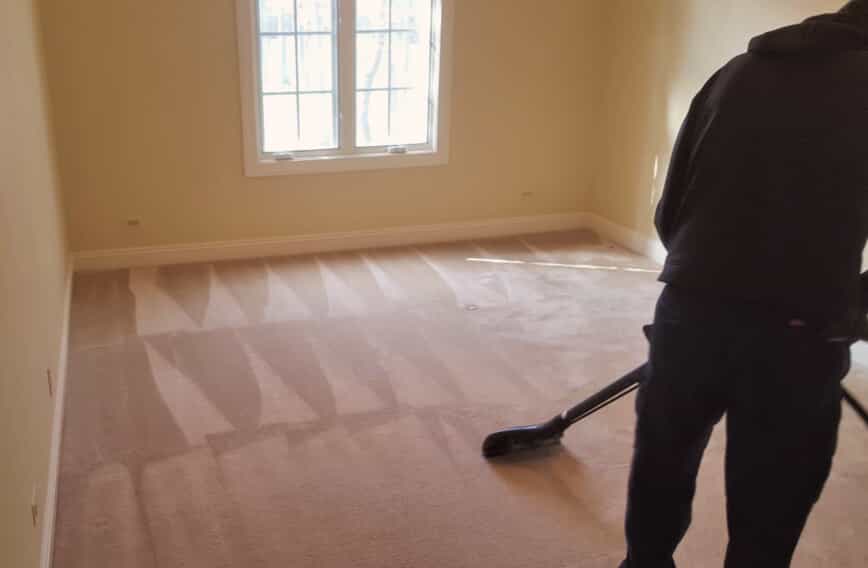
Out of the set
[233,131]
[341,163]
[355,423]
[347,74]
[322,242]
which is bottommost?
[355,423]

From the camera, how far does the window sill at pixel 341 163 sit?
4.59m

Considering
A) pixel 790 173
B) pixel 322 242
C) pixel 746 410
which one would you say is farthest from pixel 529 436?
pixel 322 242

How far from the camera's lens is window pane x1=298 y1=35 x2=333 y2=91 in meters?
4.51

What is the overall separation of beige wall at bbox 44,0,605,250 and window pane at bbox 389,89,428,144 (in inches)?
7.1

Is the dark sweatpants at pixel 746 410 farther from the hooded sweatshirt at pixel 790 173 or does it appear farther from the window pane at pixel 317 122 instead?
the window pane at pixel 317 122

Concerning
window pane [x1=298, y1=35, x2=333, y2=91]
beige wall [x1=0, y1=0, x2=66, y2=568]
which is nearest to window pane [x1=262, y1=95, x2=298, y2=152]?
window pane [x1=298, y1=35, x2=333, y2=91]

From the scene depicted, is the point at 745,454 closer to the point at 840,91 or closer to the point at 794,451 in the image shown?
the point at 794,451

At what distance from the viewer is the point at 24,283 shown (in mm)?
2475

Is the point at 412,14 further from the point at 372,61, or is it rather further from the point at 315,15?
the point at 315,15

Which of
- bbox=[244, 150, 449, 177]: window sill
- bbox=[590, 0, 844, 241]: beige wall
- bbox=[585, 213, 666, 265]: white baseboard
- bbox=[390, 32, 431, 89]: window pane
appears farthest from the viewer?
bbox=[585, 213, 666, 265]: white baseboard

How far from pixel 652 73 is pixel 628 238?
0.97 metres

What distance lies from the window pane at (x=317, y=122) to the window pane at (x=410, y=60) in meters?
0.40

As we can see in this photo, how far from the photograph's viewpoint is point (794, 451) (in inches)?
69.9

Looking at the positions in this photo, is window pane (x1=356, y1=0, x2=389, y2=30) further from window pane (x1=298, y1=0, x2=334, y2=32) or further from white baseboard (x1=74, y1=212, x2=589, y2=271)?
white baseboard (x1=74, y1=212, x2=589, y2=271)
